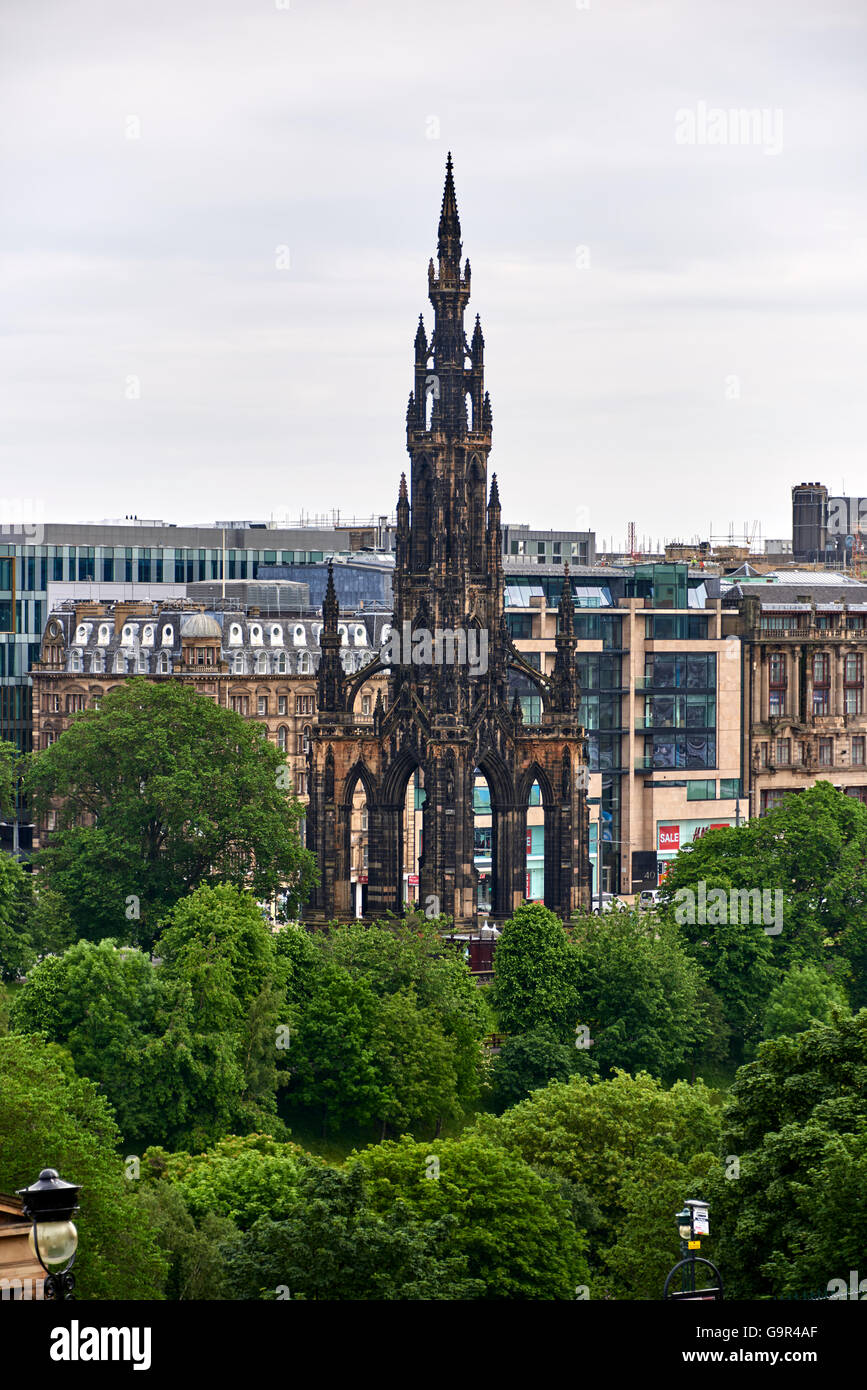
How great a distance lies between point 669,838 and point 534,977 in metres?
67.9

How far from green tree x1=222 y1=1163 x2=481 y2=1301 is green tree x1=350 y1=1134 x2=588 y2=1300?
3.69 meters

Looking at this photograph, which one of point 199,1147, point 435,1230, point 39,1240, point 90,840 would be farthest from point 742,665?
point 39,1240

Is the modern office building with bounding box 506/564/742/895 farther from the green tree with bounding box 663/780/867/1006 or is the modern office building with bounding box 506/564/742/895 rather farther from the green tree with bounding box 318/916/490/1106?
the green tree with bounding box 318/916/490/1106

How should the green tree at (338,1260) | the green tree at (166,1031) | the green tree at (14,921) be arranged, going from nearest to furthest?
1. the green tree at (338,1260)
2. the green tree at (166,1031)
3. the green tree at (14,921)

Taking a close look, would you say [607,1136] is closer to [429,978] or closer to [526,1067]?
[526,1067]

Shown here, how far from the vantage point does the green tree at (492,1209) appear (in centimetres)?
5981

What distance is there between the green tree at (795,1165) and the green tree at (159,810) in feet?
143

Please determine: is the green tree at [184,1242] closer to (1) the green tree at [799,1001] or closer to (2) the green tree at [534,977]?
(2) the green tree at [534,977]

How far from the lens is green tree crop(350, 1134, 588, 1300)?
59812mm

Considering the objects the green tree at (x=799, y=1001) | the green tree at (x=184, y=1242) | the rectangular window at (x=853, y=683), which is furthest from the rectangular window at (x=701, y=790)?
the green tree at (x=184, y=1242)

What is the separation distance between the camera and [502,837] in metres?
109

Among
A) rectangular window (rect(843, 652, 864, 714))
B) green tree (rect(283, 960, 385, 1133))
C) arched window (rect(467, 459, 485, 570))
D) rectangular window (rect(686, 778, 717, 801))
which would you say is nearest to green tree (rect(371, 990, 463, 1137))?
green tree (rect(283, 960, 385, 1133))

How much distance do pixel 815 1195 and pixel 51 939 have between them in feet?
172
